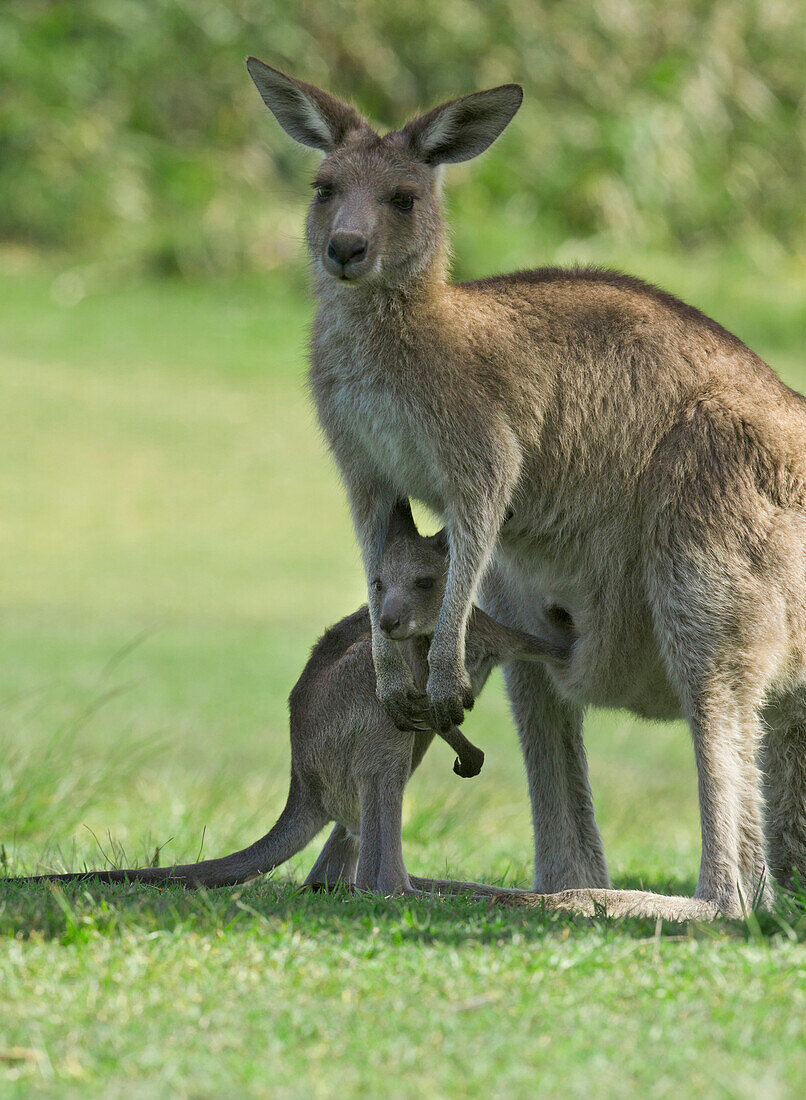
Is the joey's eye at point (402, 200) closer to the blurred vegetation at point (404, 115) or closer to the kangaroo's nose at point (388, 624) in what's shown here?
the kangaroo's nose at point (388, 624)

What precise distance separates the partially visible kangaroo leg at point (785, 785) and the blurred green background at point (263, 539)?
0.36 m

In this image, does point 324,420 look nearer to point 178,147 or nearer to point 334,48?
point 178,147

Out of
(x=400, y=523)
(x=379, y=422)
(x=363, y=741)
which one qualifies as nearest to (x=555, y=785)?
(x=363, y=741)

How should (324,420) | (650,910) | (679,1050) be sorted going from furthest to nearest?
(324,420) → (650,910) → (679,1050)

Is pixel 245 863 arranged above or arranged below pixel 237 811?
below

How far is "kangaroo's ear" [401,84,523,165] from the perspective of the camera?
4.10m

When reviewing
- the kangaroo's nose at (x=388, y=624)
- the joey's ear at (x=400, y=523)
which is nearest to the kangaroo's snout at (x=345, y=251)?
the joey's ear at (x=400, y=523)

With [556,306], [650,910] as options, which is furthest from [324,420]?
[650,910]

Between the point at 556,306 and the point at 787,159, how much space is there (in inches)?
667

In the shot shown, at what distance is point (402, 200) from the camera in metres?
4.03

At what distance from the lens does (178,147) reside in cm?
1814

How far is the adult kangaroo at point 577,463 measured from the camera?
3832 mm

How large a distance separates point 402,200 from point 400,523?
2.99 feet

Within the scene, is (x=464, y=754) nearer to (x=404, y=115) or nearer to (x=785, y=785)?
(x=785, y=785)
